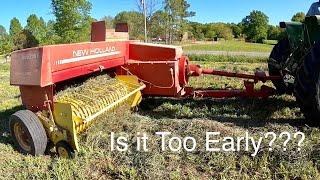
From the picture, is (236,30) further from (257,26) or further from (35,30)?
(35,30)

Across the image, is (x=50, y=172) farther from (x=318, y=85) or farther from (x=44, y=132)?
(x=318, y=85)

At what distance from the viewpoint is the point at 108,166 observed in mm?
4172

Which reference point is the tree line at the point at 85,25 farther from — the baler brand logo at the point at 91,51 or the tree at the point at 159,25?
the baler brand logo at the point at 91,51

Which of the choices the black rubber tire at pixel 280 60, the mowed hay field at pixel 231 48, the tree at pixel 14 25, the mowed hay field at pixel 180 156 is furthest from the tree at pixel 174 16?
the tree at pixel 14 25

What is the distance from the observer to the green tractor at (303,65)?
442 cm

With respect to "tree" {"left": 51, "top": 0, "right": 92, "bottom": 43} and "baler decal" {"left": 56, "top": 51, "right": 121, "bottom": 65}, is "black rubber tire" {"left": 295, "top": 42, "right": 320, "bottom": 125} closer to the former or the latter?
"baler decal" {"left": 56, "top": 51, "right": 121, "bottom": 65}

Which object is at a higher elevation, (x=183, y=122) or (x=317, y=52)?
(x=317, y=52)

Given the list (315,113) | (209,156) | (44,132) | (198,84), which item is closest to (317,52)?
(315,113)

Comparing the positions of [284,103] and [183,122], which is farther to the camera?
[284,103]

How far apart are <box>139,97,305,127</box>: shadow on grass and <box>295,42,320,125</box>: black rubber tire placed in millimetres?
348

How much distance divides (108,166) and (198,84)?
464 centimetres

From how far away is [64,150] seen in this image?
4.50 metres

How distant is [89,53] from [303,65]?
8.60 ft

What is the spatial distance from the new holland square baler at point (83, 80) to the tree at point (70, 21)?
2113 cm
